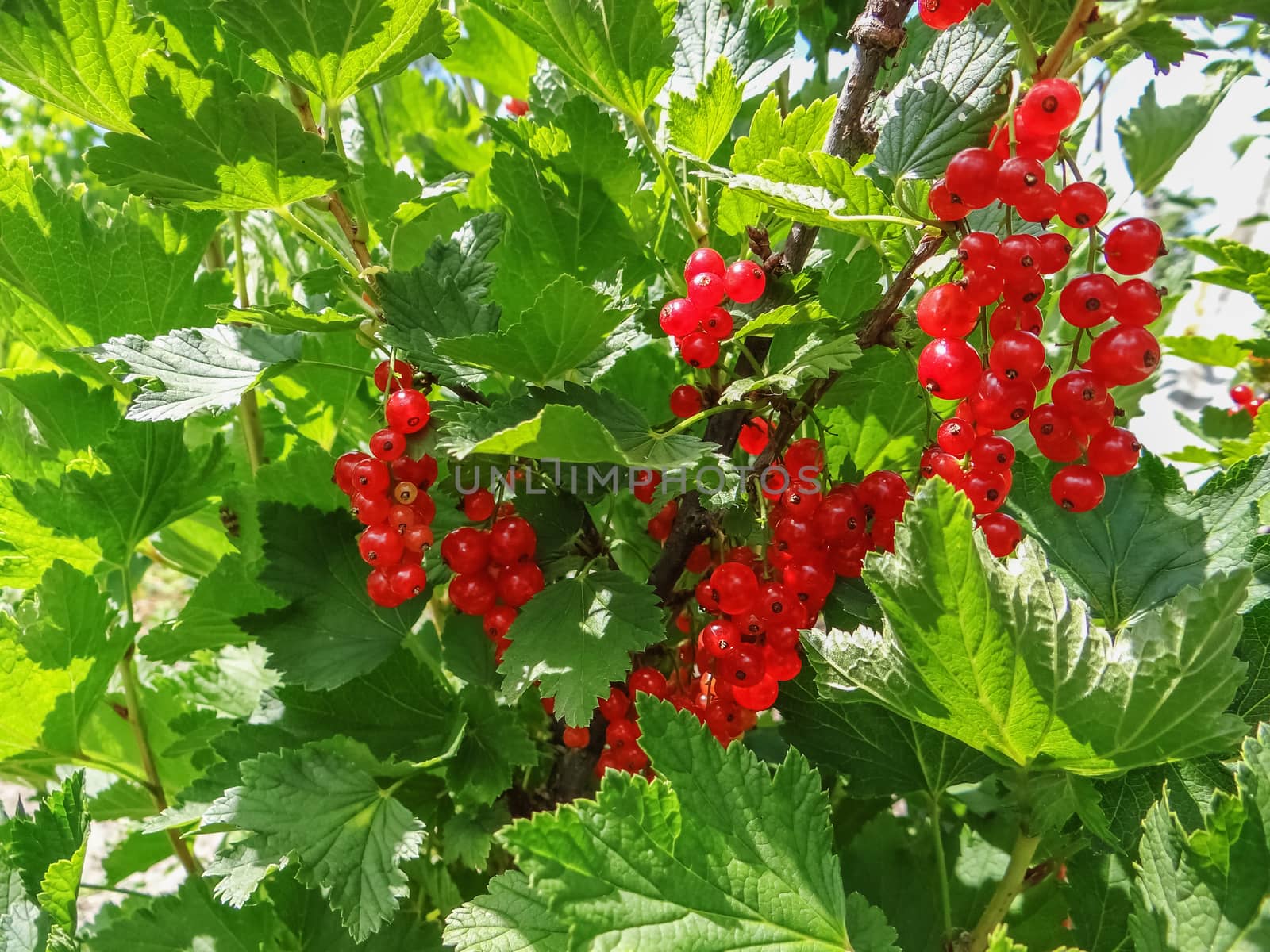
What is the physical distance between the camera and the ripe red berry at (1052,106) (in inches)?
14.3

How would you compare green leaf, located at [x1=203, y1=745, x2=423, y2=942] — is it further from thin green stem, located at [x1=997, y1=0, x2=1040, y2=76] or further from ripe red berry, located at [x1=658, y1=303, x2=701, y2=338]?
thin green stem, located at [x1=997, y1=0, x2=1040, y2=76]

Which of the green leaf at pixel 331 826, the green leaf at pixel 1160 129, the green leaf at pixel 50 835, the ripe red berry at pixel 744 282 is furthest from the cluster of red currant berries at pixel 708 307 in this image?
the green leaf at pixel 1160 129

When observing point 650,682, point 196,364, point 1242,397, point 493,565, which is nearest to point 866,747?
point 650,682

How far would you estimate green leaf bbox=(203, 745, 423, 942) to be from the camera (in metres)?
0.50

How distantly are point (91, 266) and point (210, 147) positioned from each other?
29cm

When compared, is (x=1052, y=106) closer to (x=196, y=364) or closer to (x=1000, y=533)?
(x=1000, y=533)

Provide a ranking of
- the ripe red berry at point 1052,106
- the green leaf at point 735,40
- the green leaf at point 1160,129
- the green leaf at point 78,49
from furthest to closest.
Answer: the green leaf at point 1160,129, the green leaf at point 735,40, the green leaf at point 78,49, the ripe red berry at point 1052,106

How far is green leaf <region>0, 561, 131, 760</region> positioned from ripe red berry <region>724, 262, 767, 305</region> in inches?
18.9

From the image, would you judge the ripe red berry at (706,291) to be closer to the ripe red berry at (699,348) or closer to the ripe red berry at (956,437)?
the ripe red berry at (699,348)

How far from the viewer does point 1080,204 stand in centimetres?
39

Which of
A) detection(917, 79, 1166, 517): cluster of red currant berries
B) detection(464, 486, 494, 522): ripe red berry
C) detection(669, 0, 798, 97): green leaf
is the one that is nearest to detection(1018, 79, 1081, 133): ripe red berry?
detection(917, 79, 1166, 517): cluster of red currant berries

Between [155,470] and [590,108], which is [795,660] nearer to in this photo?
[590,108]

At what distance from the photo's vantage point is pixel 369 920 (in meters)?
0.49

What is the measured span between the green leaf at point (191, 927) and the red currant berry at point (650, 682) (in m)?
0.32
